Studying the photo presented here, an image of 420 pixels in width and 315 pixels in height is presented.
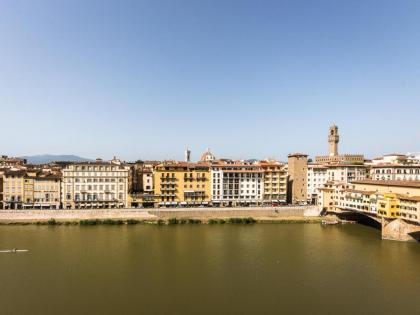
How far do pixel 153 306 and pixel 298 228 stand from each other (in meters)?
37.3

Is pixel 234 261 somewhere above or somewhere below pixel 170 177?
below

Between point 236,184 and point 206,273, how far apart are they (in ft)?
135

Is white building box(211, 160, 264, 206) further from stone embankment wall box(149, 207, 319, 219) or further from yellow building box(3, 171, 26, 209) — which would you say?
yellow building box(3, 171, 26, 209)

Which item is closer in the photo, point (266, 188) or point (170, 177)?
point (170, 177)

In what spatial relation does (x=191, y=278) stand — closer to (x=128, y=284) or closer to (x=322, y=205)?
(x=128, y=284)

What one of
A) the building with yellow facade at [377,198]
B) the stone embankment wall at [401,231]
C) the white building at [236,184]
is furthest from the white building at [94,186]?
the stone embankment wall at [401,231]

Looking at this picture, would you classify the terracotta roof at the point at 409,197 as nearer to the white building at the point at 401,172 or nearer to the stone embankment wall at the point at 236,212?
the stone embankment wall at the point at 236,212

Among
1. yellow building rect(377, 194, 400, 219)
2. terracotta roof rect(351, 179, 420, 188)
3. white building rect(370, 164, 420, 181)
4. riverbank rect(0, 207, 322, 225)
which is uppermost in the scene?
white building rect(370, 164, 420, 181)

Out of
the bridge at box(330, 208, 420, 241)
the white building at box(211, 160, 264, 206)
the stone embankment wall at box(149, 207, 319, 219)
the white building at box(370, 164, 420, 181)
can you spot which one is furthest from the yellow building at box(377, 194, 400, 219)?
the white building at box(211, 160, 264, 206)

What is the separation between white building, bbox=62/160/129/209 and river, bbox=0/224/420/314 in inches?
570

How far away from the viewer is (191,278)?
31.6 metres

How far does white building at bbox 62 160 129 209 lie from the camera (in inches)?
2566

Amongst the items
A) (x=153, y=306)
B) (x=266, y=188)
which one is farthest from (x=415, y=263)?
(x=266, y=188)

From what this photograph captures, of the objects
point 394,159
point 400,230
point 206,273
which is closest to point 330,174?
point 394,159
